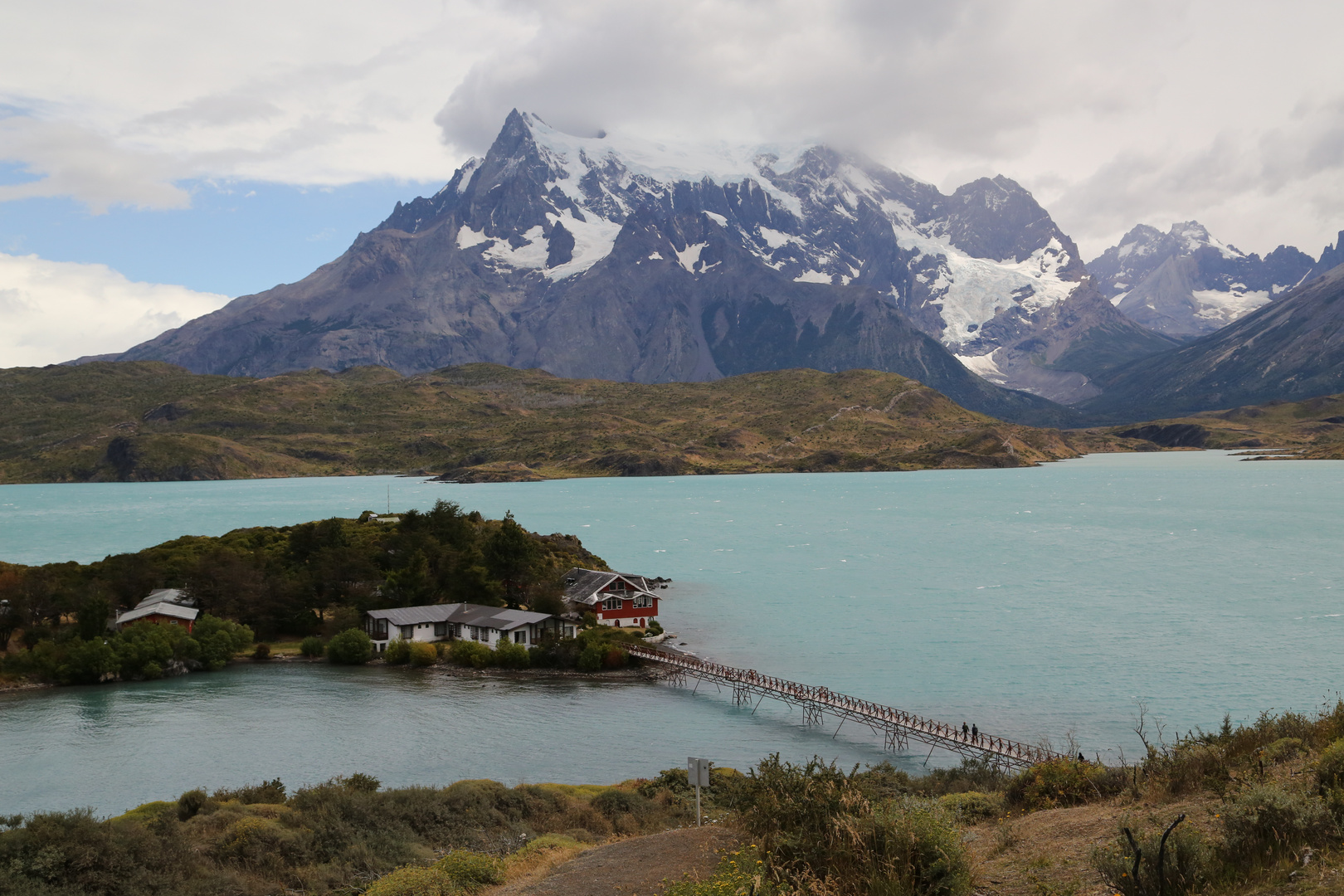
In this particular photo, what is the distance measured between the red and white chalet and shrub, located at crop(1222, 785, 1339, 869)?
2753 inches

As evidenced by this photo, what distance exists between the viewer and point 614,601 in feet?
270

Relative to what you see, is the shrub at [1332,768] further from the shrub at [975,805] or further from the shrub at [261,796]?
the shrub at [261,796]

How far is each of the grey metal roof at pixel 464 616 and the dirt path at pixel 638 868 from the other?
5421 centimetres

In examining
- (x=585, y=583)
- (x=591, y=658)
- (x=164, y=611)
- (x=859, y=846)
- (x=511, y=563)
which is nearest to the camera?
(x=859, y=846)

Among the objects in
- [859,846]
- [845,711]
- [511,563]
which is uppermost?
[859,846]

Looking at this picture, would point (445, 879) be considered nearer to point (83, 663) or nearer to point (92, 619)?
point (83, 663)

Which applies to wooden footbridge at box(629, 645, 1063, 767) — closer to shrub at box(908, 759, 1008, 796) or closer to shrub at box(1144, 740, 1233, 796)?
shrub at box(908, 759, 1008, 796)

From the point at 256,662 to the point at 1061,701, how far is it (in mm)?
58888

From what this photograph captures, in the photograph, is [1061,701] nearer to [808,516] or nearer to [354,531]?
[354,531]

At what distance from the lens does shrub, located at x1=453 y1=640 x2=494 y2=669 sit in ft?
236

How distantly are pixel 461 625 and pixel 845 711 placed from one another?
114 ft

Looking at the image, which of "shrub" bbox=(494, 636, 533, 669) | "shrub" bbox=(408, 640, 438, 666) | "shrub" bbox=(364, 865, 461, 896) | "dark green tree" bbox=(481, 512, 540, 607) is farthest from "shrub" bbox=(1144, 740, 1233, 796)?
"dark green tree" bbox=(481, 512, 540, 607)

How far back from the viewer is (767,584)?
4279 inches

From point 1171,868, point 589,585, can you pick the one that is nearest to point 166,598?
point 589,585
